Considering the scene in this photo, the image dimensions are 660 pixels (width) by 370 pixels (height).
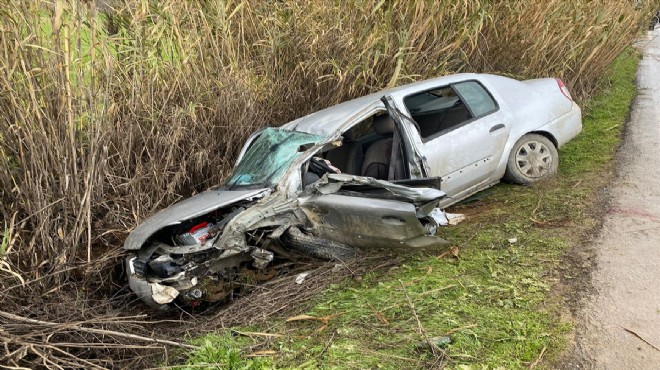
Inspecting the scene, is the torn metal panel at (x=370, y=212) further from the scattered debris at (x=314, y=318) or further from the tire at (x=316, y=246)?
the scattered debris at (x=314, y=318)

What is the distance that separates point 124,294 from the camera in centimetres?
433

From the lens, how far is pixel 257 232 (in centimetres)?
417

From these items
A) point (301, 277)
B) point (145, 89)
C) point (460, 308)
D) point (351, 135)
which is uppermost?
point (145, 89)

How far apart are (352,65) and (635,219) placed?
357 centimetres

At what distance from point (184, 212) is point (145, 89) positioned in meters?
1.72

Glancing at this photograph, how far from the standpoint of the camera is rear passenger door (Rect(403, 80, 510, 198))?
4992 millimetres

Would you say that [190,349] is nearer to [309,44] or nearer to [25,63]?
[25,63]

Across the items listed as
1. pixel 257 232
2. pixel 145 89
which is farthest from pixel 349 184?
pixel 145 89

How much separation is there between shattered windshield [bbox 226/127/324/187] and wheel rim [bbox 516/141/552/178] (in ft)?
7.90

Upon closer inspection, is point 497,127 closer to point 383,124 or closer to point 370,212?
point 383,124

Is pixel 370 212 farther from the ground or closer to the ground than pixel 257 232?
farther from the ground

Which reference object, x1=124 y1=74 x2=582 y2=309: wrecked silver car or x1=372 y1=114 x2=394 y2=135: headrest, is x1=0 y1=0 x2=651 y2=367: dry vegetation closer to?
x1=124 y1=74 x2=582 y2=309: wrecked silver car

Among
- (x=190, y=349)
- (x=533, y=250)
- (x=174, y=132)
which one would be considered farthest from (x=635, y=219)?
(x=174, y=132)

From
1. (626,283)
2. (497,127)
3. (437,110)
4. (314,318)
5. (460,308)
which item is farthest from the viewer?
(437,110)
